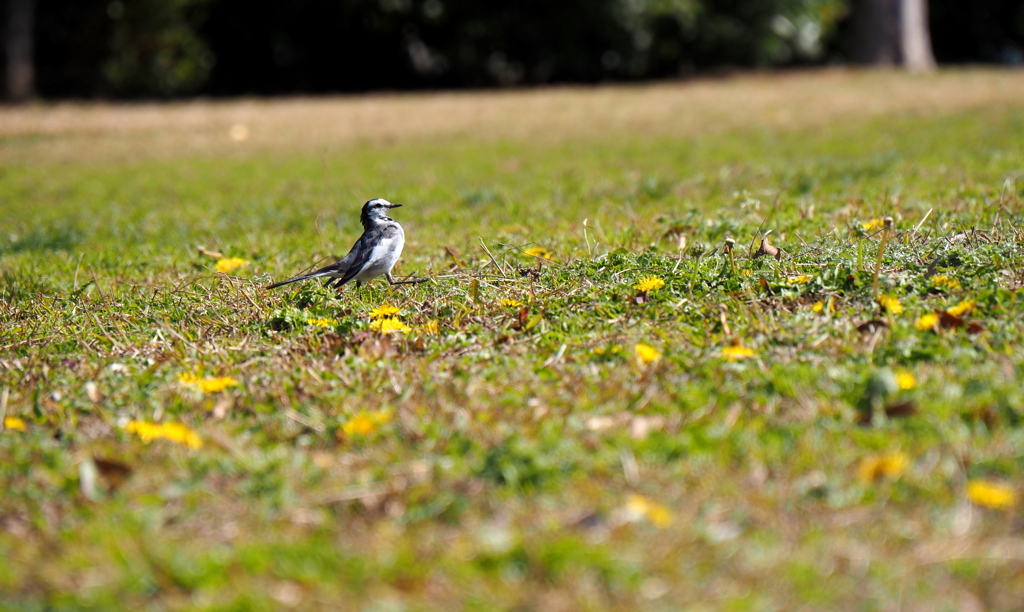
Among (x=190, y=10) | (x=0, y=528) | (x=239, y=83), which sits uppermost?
(x=190, y=10)

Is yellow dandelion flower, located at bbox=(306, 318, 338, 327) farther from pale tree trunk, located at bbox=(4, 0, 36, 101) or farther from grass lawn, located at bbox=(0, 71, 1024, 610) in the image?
pale tree trunk, located at bbox=(4, 0, 36, 101)

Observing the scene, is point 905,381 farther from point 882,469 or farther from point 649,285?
point 649,285

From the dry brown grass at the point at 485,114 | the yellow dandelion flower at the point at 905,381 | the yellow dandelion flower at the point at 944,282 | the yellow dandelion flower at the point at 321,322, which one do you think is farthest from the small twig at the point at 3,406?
the dry brown grass at the point at 485,114

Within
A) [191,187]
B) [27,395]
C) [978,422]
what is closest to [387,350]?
[27,395]

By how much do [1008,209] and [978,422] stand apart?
112 inches

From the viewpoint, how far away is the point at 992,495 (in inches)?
87.3

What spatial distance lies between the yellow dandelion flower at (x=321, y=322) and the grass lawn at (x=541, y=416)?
21 millimetres

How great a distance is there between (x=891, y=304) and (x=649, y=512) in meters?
1.59

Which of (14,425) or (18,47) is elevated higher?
(18,47)

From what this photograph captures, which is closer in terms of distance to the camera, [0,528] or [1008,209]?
[0,528]

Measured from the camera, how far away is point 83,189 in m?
9.58

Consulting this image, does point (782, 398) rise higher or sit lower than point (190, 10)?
lower

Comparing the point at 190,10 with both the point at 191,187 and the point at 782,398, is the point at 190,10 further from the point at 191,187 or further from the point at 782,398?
the point at 782,398

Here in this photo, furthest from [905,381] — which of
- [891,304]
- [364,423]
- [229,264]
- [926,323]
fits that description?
[229,264]
